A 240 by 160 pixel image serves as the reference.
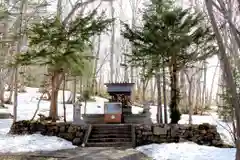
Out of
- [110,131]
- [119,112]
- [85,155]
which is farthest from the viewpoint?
[119,112]

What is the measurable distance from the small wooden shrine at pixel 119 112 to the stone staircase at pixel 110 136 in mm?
668

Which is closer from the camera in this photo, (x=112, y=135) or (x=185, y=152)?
(x=185, y=152)

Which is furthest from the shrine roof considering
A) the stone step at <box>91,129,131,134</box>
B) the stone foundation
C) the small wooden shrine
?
the stone foundation

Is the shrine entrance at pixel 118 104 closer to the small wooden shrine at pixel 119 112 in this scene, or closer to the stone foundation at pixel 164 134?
the small wooden shrine at pixel 119 112

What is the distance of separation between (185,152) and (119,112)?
4065mm

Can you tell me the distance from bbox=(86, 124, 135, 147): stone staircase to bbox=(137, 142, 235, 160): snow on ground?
81 centimetres

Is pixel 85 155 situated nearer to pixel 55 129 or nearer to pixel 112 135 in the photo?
pixel 112 135

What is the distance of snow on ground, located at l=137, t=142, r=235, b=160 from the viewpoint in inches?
368

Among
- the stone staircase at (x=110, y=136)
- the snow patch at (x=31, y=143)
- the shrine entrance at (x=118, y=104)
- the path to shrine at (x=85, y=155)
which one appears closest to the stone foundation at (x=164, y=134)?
the stone staircase at (x=110, y=136)

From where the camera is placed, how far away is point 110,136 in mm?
12258

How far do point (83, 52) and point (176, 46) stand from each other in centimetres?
380

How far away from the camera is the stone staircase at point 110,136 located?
11.6m

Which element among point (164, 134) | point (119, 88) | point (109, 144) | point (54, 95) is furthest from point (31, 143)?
point (119, 88)

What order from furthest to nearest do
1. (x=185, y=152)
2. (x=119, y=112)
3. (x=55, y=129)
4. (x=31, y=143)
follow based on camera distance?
1. (x=119, y=112)
2. (x=55, y=129)
3. (x=31, y=143)
4. (x=185, y=152)
